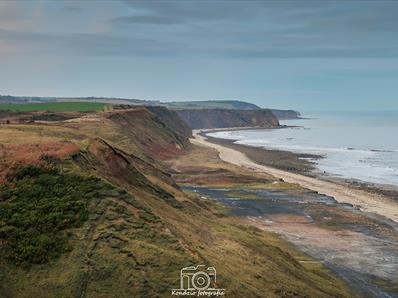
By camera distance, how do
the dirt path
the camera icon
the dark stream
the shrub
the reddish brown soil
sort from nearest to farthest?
1. the camera icon
2. the shrub
3. the reddish brown soil
4. the dark stream
5. the dirt path

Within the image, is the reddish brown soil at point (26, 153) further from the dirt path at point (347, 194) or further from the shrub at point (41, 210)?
the dirt path at point (347, 194)

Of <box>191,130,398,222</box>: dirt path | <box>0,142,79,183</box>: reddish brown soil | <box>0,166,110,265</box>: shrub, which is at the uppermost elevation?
<box>0,142,79,183</box>: reddish brown soil

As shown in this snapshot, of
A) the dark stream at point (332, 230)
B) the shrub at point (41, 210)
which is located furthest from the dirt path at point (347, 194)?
the shrub at point (41, 210)

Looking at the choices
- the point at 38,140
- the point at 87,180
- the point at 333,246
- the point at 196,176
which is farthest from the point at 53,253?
the point at 196,176

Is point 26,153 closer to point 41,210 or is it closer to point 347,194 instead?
point 41,210

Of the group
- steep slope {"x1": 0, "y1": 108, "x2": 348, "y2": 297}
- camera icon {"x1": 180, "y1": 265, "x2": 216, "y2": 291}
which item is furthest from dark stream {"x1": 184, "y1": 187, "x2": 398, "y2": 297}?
camera icon {"x1": 180, "y1": 265, "x2": 216, "y2": 291}

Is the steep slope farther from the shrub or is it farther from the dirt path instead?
the dirt path
